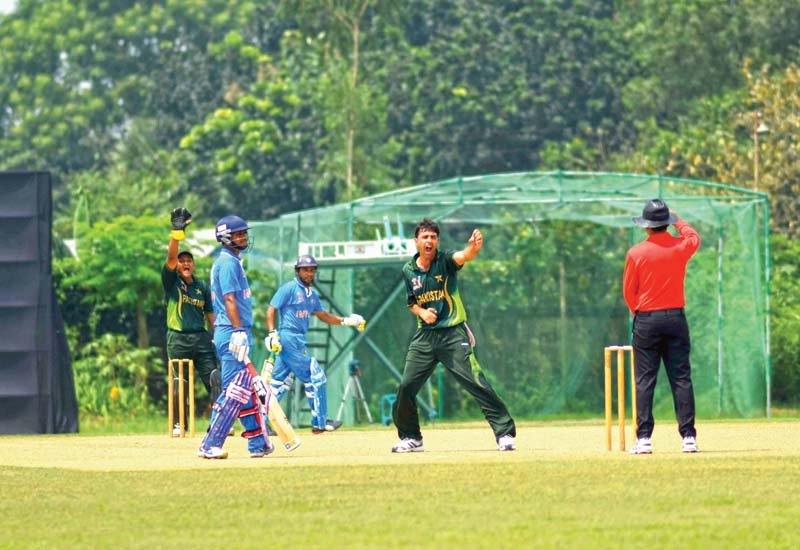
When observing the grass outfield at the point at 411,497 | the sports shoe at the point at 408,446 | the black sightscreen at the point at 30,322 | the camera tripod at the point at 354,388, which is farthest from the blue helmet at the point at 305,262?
the sports shoe at the point at 408,446

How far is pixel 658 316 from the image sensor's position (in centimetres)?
1534

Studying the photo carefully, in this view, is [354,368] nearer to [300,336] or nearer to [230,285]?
[300,336]

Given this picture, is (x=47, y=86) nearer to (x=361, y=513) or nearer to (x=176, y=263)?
(x=176, y=263)

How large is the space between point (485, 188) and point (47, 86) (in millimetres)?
59359

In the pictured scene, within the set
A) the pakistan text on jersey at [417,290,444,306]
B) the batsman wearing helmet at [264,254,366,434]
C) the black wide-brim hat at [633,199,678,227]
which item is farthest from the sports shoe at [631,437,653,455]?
the batsman wearing helmet at [264,254,366,434]

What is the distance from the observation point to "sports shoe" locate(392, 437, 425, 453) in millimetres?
16469

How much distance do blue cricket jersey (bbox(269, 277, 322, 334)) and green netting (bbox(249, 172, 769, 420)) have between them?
3.34m

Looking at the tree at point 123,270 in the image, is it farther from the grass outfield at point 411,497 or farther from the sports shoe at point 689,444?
the sports shoe at point 689,444

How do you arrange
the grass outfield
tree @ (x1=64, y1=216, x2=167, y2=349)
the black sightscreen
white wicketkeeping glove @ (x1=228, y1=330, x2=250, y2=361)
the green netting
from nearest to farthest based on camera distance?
1. the grass outfield
2. white wicketkeeping glove @ (x1=228, y1=330, x2=250, y2=361)
3. the black sightscreen
4. the green netting
5. tree @ (x1=64, y1=216, x2=167, y2=349)

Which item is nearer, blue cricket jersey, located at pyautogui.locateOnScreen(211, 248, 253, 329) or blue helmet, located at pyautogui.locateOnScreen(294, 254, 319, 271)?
blue cricket jersey, located at pyautogui.locateOnScreen(211, 248, 253, 329)

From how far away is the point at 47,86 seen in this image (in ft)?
269

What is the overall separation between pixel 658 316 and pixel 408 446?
255 centimetres

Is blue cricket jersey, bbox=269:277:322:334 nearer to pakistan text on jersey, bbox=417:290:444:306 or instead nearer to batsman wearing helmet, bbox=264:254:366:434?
batsman wearing helmet, bbox=264:254:366:434

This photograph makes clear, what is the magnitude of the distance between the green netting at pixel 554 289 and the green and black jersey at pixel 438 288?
28.3ft
